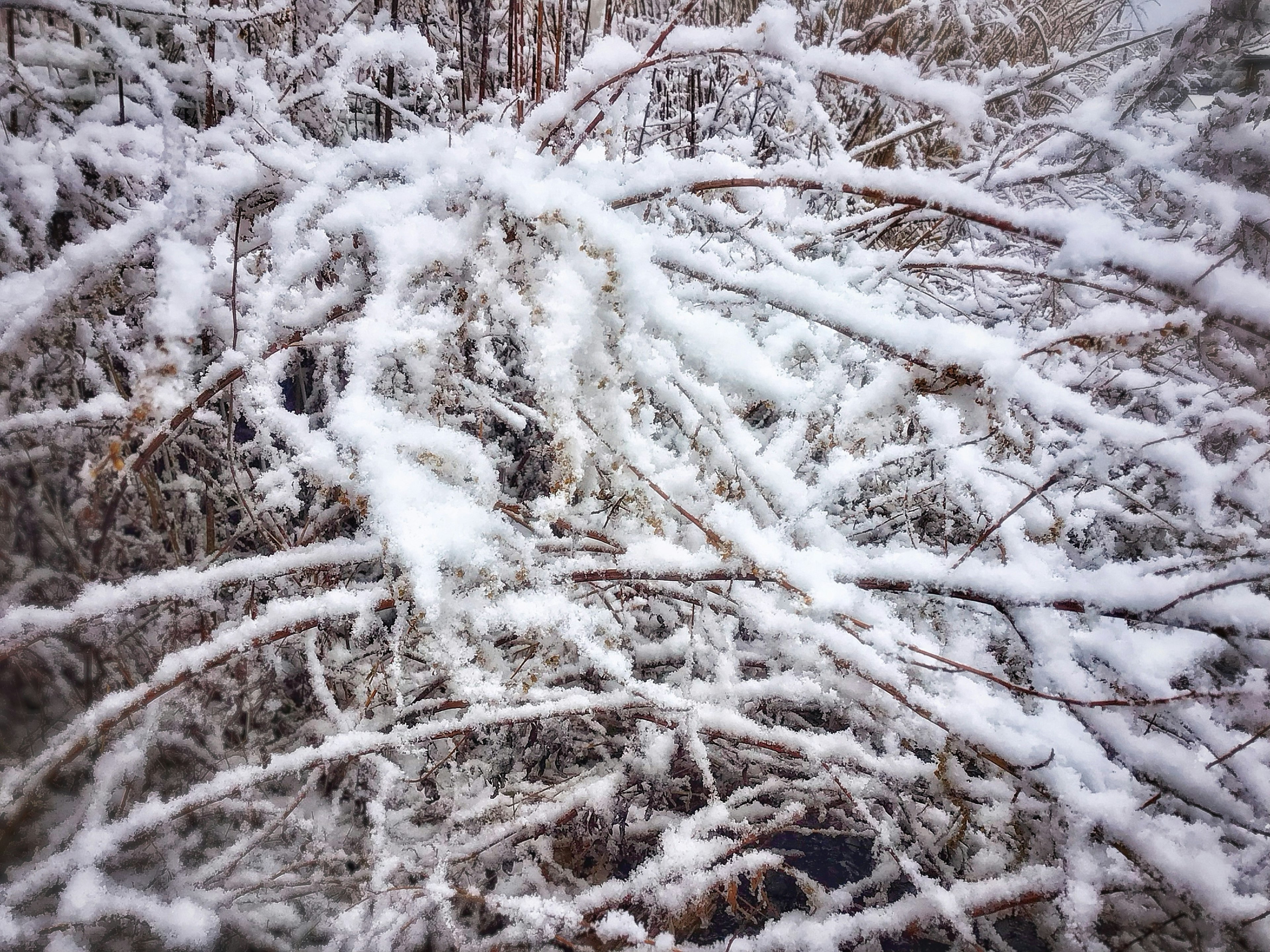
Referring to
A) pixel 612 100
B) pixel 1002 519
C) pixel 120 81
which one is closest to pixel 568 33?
pixel 120 81

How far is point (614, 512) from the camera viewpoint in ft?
3.69

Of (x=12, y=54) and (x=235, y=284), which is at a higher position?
(x=12, y=54)

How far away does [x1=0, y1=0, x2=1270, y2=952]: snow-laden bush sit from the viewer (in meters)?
0.78

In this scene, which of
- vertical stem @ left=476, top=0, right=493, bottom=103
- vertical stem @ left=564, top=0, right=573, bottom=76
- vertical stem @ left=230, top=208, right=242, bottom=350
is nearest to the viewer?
vertical stem @ left=230, top=208, right=242, bottom=350

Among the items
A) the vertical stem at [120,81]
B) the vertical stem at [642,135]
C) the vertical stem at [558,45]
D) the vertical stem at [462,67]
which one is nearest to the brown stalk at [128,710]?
the vertical stem at [120,81]

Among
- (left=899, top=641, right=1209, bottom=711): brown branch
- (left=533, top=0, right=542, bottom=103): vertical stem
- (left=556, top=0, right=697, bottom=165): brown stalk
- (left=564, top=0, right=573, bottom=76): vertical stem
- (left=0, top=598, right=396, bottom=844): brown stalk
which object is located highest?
(left=564, top=0, right=573, bottom=76): vertical stem

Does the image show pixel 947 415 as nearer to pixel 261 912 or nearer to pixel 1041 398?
pixel 1041 398

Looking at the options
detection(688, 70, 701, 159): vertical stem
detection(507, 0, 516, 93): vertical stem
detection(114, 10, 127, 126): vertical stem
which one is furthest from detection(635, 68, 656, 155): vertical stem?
detection(114, 10, 127, 126): vertical stem

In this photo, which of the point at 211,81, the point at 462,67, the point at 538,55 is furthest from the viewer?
the point at 462,67

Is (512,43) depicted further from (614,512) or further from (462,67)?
(614,512)

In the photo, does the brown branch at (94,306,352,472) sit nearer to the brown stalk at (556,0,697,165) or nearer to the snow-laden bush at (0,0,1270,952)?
the snow-laden bush at (0,0,1270,952)

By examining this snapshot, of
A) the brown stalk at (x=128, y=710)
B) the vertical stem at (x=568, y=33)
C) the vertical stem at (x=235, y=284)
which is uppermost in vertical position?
the vertical stem at (x=568, y=33)

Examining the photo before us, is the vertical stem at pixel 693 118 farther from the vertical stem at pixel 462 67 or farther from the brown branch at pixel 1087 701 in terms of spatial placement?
the brown branch at pixel 1087 701

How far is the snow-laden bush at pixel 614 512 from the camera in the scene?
0.78m
